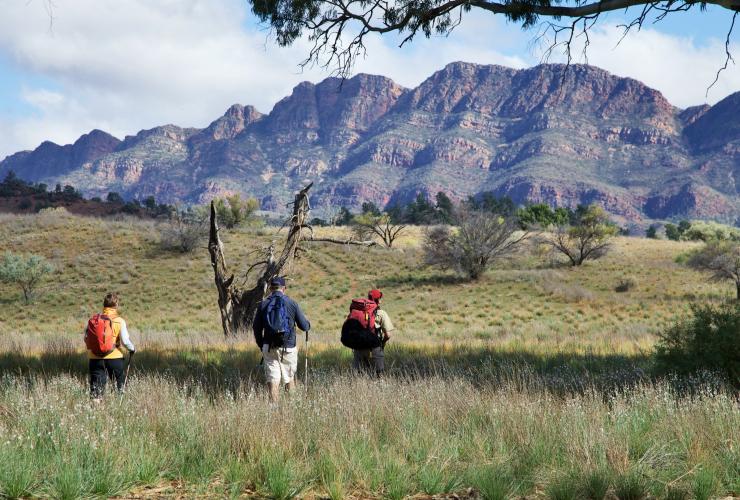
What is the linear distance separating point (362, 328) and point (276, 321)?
1700 mm

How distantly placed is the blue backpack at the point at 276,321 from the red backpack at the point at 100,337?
1920 mm

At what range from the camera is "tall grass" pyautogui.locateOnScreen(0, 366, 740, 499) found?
4398 millimetres

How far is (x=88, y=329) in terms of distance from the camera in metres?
7.59

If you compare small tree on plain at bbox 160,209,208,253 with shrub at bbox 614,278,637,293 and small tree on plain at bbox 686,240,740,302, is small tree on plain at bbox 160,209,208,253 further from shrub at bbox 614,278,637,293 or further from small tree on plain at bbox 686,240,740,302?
small tree on plain at bbox 686,240,740,302

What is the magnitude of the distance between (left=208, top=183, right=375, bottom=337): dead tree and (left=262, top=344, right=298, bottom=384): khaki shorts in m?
8.17

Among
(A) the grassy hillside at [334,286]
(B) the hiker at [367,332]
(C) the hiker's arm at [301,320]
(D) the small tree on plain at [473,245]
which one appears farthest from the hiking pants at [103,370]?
(D) the small tree on plain at [473,245]

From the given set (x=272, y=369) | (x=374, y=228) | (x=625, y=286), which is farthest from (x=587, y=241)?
(x=272, y=369)

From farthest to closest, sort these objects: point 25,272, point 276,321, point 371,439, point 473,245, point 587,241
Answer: point 587,241 → point 473,245 → point 25,272 → point 276,321 → point 371,439

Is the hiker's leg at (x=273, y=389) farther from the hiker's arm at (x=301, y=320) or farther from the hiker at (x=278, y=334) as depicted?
the hiker's arm at (x=301, y=320)

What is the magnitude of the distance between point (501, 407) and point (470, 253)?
37563mm

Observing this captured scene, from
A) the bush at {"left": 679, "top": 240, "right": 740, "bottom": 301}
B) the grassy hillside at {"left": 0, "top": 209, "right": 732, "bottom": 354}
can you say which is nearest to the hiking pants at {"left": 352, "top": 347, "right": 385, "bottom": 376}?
the grassy hillside at {"left": 0, "top": 209, "right": 732, "bottom": 354}

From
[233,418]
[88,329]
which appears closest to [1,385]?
[88,329]

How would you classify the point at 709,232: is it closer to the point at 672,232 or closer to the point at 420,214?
the point at 672,232

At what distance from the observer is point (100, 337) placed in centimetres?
746
